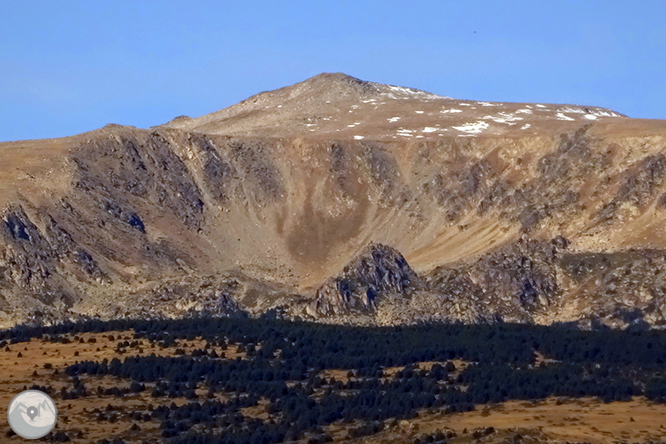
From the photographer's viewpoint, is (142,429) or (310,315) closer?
(142,429)

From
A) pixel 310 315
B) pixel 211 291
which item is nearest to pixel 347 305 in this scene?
pixel 310 315

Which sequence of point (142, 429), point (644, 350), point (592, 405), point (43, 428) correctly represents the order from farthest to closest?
point (644, 350)
point (592, 405)
point (142, 429)
point (43, 428)

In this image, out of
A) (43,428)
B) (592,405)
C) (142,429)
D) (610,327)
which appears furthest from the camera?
(610,327)

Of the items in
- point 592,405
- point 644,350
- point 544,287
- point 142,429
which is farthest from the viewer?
point 544,287

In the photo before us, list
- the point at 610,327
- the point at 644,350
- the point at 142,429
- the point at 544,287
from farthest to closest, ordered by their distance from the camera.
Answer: the point at 544,287
the point at 610,327
the point at 644,350
the point at 142,429

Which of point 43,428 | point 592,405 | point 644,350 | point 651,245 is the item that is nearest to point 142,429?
point 43,428

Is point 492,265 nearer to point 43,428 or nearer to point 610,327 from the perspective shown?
point 610,327

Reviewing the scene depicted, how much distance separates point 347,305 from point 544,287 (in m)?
27.2

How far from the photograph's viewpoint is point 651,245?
652ft

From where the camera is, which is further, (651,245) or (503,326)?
(651,245)

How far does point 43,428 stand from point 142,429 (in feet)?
46.8

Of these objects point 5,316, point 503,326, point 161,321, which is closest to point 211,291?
point 161,321

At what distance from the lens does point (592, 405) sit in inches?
5032

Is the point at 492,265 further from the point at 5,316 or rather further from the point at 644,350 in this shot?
the point at 5,316
